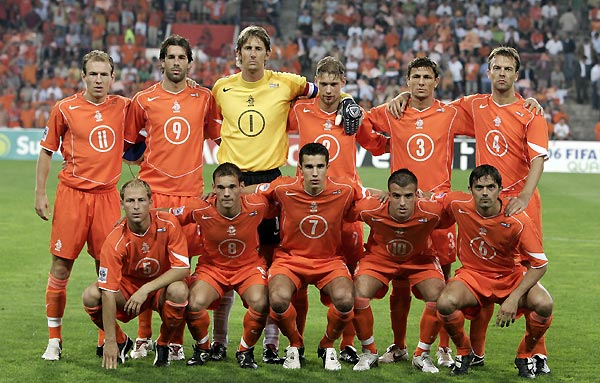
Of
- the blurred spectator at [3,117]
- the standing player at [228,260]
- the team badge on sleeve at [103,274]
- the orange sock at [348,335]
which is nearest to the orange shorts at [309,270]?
the standing player at [228,260]

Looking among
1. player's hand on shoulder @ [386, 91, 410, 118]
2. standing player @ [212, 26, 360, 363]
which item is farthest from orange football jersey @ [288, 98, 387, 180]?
player's hand on shoulder @ [386, 91, 410, 118]

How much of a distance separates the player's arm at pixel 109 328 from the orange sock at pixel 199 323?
50 cm

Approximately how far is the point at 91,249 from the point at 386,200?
85.7 inches

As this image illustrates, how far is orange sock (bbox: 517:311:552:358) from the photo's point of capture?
6590 mm

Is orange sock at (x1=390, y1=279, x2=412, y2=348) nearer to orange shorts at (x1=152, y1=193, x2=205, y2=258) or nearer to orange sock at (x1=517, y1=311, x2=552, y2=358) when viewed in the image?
orange sock at (x1=517, y1=311, x2=552, y2=358)

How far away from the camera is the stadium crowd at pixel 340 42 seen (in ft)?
84.1

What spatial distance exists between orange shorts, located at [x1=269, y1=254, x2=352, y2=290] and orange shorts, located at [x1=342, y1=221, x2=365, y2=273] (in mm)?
289

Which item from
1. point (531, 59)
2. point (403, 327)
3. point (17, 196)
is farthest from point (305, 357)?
point (531, 59)

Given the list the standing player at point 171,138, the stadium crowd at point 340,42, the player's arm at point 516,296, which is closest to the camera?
the player's arm at point 516,296

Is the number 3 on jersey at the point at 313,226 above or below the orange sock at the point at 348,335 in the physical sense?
above

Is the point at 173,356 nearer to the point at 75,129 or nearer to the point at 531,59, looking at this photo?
the point at 75,129

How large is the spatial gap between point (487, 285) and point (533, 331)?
16.8 inches

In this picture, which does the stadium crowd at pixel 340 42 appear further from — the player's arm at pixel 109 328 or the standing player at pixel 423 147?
the player's arm at pixel 109 328

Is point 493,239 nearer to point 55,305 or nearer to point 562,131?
point 55,305
